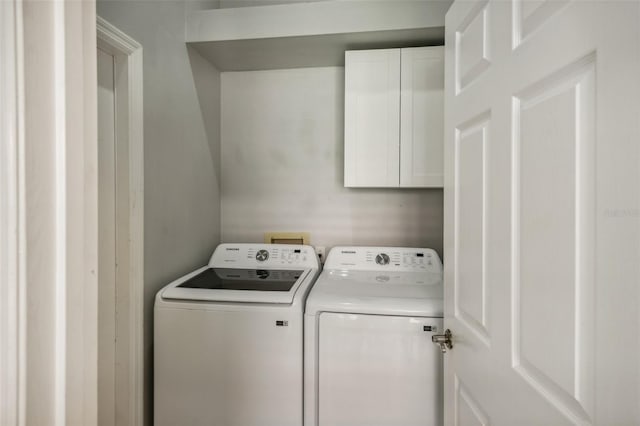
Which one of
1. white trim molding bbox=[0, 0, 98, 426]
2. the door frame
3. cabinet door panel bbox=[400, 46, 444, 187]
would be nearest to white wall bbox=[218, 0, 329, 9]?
cabinet door panel bbox=[400, 46, 444, 187]

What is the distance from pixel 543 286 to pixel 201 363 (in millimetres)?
1420

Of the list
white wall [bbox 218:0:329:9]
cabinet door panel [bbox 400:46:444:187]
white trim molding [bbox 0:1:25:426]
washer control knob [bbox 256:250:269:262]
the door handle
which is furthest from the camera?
white wall [bbox 218:0:329:9]

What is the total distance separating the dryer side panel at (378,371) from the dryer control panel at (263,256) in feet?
2.08

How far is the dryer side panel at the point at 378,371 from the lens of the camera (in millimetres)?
1420

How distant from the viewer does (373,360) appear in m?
1.44

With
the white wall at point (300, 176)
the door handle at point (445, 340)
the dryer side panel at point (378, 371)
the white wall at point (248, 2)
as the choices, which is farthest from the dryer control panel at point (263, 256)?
the white wall at point (248, 2)

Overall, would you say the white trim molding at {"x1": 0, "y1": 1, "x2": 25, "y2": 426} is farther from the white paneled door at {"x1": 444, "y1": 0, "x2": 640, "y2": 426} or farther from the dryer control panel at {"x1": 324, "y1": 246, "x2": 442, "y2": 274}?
the dryer control panel at {"x1": 324, "y1": 246, "x2": 442, "y2": 274}

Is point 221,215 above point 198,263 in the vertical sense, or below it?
above

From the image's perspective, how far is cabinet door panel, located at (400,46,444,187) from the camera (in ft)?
6.17

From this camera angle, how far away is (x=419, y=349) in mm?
1421

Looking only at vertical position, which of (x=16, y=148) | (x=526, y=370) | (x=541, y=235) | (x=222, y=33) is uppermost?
(x=222, y=33)

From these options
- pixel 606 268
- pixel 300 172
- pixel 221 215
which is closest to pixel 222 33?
pixel 300 172

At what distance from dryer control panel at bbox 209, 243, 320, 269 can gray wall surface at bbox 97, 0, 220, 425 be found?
14 cm

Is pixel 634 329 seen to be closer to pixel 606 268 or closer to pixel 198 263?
pixel 606 268
